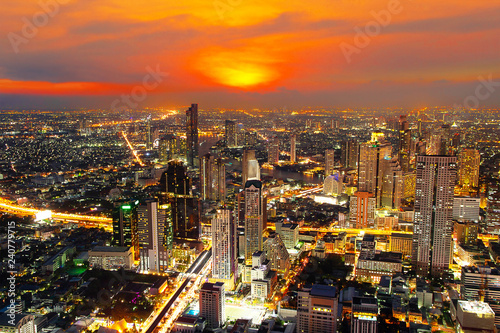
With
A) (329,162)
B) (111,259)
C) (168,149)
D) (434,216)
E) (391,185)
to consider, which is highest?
(168,149)

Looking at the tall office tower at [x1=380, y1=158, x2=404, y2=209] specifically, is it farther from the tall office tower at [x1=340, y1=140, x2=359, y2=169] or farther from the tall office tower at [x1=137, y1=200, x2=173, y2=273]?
the tall office tower at [x1=137, y1=200, x2=173, y2=273]

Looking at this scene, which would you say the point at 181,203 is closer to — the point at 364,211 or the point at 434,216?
the point at 364,211

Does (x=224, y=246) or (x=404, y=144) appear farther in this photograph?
(x=404, y=144)

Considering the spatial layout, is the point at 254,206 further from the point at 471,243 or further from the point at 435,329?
the point at 471,243

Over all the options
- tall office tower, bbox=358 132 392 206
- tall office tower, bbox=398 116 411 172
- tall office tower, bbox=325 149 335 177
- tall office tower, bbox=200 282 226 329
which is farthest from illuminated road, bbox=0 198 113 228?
tall office tower, bbox=398 116 411 172

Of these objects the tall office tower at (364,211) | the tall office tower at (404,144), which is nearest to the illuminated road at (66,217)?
the tall office tower at (364,211)

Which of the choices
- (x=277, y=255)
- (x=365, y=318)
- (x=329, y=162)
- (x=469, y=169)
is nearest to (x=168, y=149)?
(x=329, y=162)

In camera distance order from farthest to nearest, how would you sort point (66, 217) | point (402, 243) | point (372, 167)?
point (372, 167) < point (66, 217) < point (402, 243)

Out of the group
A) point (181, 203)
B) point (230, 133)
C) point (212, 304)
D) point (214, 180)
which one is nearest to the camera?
point (212, 304)

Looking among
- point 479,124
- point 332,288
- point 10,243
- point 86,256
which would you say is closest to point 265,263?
point 332,288
